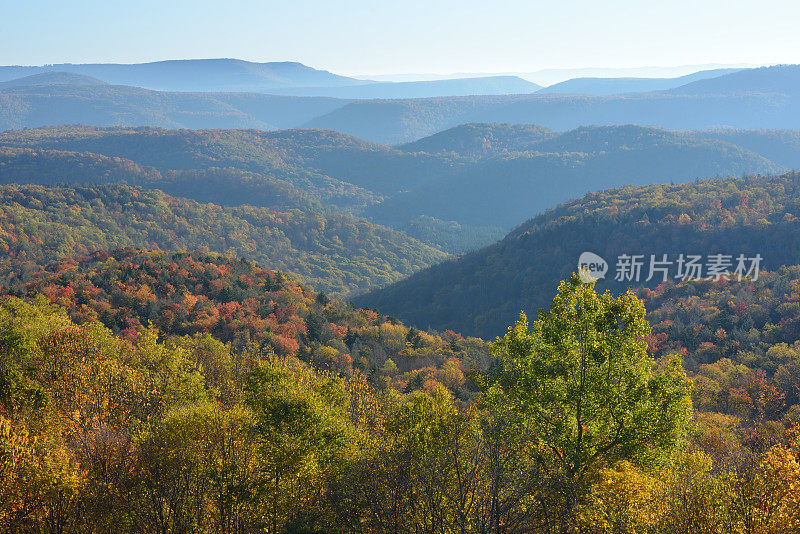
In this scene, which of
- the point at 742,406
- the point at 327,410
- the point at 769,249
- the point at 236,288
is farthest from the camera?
the point at 769,249

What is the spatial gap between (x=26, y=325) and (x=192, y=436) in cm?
2970

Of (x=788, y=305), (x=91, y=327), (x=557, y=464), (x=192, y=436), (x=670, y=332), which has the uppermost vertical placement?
(x=557, y=464)

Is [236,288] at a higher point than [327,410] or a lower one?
lower

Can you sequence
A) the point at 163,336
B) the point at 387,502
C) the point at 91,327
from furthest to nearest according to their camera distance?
the point at 163,336, the point at 91,327, the point at 387,502

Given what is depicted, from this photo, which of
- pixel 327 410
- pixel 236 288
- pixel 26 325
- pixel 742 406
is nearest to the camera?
pixel 327 410

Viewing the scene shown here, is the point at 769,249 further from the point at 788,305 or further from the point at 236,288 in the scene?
the point at 236,288

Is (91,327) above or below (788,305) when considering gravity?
above

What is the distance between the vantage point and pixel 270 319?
113m

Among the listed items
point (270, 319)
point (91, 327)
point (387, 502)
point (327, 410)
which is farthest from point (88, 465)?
point (270, 319)

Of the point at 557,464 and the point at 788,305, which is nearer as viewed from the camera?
the point at 557,464

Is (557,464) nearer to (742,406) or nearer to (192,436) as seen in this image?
(192,436)

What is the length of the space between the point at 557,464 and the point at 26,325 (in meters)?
47.1

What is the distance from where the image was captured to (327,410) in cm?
2903

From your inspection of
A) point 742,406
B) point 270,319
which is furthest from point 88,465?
point 270,319
